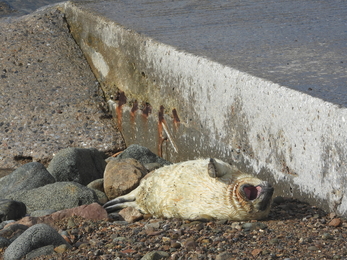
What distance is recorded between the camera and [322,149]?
2164 mm

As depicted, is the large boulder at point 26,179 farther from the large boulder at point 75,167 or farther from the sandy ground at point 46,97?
the sandy ground at point 46,97

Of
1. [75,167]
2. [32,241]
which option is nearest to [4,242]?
[32,241]

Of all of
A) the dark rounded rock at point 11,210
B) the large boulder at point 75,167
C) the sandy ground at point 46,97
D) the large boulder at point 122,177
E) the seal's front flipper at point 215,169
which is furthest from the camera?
the sandy ground at point 46,97

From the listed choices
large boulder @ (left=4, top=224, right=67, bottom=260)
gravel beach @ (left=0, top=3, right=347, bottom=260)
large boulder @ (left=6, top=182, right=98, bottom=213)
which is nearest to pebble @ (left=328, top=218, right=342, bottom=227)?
gravel beach @ (left=0, top=3, right=347, bottom=260)

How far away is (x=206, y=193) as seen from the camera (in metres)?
2.29

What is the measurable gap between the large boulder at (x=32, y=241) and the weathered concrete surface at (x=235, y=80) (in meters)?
1.01

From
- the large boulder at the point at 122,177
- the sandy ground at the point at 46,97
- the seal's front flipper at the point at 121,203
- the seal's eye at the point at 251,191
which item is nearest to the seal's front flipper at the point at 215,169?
the seal's eye at the point at 251,191

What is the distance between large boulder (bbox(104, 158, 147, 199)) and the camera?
2.84 m

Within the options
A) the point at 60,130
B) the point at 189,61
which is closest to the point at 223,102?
the point at 189,61

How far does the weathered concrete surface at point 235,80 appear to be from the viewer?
224 cm

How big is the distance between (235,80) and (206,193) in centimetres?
65

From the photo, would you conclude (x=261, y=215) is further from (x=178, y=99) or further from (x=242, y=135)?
(x=178, y=99)

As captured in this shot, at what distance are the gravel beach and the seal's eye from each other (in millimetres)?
113

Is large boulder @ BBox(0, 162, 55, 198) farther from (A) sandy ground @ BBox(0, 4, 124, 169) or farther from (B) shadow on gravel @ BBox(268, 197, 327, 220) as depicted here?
(B) shadow on gravel @ BBox(268, 197, 327, 220)
